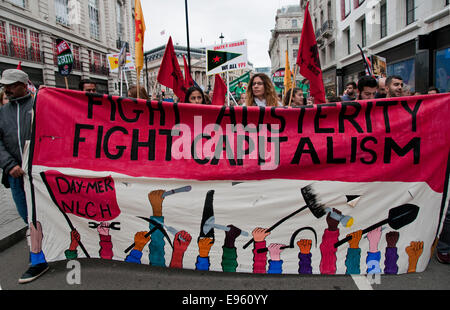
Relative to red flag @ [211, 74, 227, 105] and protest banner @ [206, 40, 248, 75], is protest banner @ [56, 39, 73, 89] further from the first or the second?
red flag @ [211, 74, 227, 105]

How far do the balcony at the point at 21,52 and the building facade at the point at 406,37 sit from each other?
66.0ft

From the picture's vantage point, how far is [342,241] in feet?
9.02

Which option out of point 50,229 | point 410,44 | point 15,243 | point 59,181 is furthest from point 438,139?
point 410,44

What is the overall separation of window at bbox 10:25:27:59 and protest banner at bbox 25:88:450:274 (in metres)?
21.6

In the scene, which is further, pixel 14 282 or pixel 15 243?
pixel 15 243

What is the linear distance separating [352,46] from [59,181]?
2520 centimetres

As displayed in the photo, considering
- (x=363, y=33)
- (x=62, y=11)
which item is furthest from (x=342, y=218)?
(x=62, y=11)

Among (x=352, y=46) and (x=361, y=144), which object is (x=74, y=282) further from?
(x=352, y=46)

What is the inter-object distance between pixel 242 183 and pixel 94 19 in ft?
113

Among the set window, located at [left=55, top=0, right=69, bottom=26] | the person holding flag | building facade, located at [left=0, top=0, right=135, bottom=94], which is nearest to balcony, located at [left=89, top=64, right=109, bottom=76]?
building facade, located at [left=0, top=0, right=135, bottom=94]

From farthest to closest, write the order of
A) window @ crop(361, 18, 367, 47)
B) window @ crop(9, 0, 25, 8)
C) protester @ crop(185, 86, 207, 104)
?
window @ crop(361, 18, 367, 47) < window @ crop(9, 0, 25, 8) < protester @ crop(185, 86, 207, 104)

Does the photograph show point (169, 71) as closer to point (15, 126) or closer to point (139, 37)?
point (139, 37)

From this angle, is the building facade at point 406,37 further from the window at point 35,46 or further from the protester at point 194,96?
the window at point 35,46

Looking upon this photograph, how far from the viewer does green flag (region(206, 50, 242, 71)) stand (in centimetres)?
793
